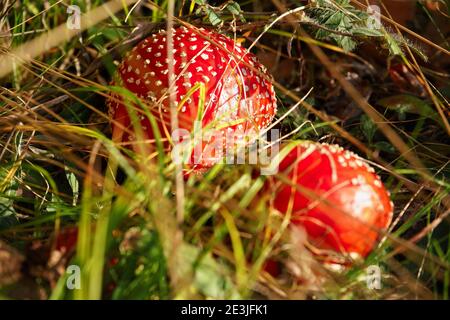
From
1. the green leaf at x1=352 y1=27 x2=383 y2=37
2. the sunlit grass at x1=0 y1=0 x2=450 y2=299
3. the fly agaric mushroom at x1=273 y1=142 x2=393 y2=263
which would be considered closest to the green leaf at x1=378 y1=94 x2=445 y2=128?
the sunlit grass at x1=0 y1=0 x2=450 y2=299

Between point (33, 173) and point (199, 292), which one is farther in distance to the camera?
point (33, 173)

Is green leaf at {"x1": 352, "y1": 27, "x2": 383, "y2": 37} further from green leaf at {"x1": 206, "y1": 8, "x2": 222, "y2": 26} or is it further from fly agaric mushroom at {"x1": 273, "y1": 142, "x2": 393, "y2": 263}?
fly agaric mushroom at {"x1": 273, "y1": 142, "x2": 393, "y2": 263}

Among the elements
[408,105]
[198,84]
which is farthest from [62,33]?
[408,105]

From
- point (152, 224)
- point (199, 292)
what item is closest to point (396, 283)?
point (199, 292)

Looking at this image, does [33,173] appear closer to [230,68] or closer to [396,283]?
[230,68]

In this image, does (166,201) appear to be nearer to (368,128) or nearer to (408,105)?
(368,128)

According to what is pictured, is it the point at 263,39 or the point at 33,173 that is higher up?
the point at 263,39
